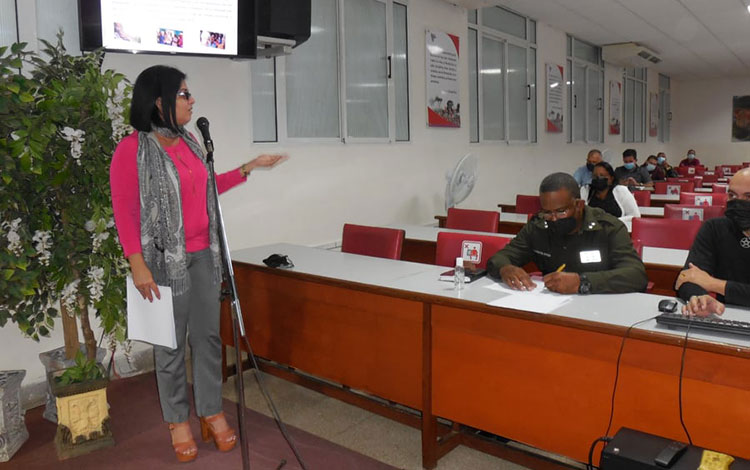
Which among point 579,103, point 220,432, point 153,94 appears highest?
point 579,103

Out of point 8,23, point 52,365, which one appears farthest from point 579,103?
point 52,365

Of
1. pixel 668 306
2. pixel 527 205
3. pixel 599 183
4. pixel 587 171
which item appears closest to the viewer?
pixel 668 306

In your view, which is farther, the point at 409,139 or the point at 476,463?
the point at 409,139

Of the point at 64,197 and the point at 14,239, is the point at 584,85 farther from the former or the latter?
the point at 14,239

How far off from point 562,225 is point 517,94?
578 centimetres

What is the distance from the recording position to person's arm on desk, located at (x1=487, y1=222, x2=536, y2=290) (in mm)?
2496

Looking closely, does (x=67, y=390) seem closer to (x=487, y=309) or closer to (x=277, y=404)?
(x=277, y=404)

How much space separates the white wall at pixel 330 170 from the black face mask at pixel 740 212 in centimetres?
318

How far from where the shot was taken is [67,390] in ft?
8.67

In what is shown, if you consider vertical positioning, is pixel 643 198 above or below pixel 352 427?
above

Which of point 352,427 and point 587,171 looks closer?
point 352,427

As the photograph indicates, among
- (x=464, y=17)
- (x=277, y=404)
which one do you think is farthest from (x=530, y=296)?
(x=464, y=17)

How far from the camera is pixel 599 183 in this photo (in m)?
4.53

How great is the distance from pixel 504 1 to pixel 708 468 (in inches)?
249
